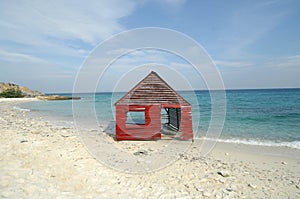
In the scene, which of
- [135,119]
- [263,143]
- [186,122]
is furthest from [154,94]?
[135,119]

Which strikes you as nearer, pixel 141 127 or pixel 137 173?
pixel 137 173

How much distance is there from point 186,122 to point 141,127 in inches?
102

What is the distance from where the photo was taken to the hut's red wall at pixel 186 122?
11.7 meters

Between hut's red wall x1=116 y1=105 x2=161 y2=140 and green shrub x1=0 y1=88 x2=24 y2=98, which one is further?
green shrub x1=0 y1=88 x2=24 y2=98

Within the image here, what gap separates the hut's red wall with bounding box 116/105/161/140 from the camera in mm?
11508

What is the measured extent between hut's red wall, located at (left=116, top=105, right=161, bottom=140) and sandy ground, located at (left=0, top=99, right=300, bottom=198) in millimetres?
1640

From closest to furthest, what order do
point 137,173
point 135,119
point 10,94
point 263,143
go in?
point 137,173
point 263,143
point 135,119
point 10,94

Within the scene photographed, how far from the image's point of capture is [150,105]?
38.3ft

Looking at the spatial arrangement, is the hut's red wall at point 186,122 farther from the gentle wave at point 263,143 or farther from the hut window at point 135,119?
the hut window at point 135,119

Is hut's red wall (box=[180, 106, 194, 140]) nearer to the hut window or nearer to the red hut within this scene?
the red hut

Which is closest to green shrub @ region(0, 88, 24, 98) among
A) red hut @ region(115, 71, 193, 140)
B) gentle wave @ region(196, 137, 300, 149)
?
red hut @ region(115, 71, 193, 140)

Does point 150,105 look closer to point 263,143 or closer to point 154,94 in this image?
point 154,94

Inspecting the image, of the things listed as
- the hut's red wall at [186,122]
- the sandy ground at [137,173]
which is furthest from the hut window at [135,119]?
the sandy ground at [137,173]

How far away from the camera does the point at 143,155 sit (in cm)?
924
